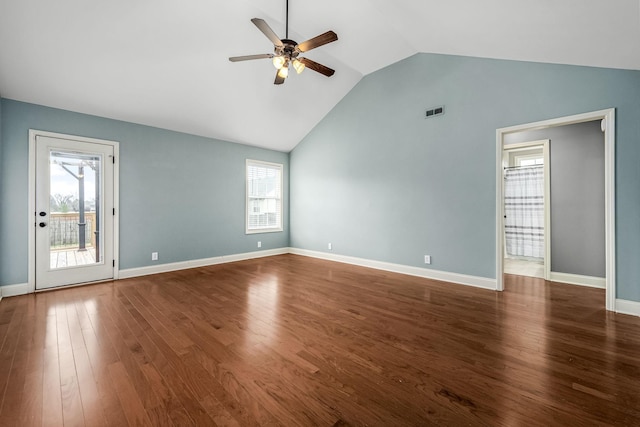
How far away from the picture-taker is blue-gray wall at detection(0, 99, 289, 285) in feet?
11.3

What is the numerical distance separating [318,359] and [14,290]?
432 cm

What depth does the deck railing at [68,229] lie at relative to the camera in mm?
3732

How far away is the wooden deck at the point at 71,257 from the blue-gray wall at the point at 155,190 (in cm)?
29

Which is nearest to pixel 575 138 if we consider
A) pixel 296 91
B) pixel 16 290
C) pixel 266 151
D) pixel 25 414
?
pixel 296 91

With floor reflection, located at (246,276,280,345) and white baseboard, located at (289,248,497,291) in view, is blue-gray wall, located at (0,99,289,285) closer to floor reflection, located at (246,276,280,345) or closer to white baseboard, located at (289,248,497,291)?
white baseboard, located at (289,248,497,291)

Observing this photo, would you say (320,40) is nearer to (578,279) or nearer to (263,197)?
(263,197)

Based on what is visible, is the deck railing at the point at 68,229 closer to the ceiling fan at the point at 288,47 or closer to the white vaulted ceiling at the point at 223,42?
the white vaulted ceiling at the point at 223,42

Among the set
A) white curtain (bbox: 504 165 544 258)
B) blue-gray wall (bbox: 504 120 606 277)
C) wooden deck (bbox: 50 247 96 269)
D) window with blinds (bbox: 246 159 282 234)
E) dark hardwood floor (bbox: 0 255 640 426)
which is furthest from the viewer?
window with blinds (bbox: 246 159 282 234)

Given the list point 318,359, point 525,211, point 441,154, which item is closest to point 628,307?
point 441,154

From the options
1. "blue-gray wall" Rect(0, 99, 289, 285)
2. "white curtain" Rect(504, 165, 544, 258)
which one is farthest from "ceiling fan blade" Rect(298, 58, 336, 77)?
"white curtain" Rect(504, 165, 544, 258)

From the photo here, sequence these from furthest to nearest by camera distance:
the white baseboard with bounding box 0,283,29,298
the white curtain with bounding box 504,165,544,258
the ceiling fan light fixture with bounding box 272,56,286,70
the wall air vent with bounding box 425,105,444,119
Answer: the white curtain with bounding box 504,165,544,258 < the wall air vent with bounding box 425,105,444,119 < the white baseboard with bounding box 0,283,29,298 < the ceiling fan light fixture with bounding box 272,56,286,70

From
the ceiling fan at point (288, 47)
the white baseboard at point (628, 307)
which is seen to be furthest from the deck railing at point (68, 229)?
the white baseboard at point (628, 307)

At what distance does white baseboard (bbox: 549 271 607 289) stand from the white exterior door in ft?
23.6

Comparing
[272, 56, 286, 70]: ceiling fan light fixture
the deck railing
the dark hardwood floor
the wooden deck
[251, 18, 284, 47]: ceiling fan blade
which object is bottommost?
the dark hardwood floor
